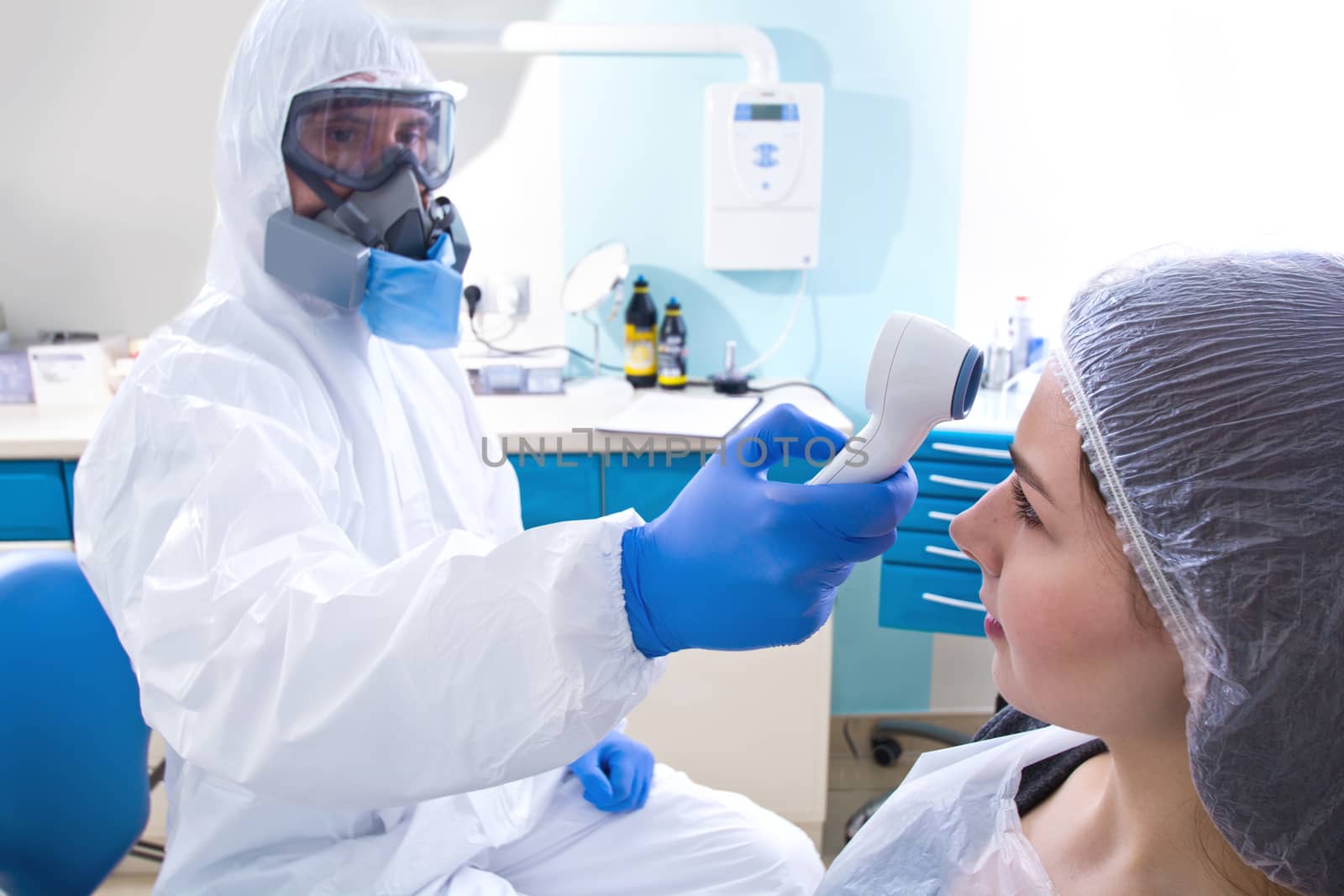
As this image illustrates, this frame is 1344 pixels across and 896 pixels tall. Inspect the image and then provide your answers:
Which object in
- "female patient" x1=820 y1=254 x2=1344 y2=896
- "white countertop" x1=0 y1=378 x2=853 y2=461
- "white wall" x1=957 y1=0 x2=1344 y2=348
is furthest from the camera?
"white wall" x1=957 y1=0 x2=1344 y2=348

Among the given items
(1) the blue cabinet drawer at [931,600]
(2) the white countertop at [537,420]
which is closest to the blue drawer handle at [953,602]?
(1) the blue cabinet drawer at [931,600]

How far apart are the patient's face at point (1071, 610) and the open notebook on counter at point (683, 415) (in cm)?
108

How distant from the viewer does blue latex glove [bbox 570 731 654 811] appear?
1.29m

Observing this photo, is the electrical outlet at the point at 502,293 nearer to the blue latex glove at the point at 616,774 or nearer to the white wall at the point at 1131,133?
the white wall at the point at 1131,133

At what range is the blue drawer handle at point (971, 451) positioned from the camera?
1881mm

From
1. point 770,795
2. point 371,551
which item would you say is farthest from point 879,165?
point 371,551

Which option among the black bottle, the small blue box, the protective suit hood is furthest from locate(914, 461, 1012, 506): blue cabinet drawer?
the small blue box

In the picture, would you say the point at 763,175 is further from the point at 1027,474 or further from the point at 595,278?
the point at 1027,474

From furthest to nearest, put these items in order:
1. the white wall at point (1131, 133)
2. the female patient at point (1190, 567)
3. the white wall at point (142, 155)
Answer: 1. the white wall at point (142, 155)
2. the white wall at point (1131, 133)
3. the female patient at point (1190, 567)

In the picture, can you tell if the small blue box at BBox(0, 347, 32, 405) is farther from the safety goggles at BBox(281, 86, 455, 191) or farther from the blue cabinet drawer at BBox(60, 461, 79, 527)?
the safety goggles at BBox(281, 86, 455, 191)

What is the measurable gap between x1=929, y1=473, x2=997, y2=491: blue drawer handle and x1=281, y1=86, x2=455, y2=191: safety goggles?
114 centimetres

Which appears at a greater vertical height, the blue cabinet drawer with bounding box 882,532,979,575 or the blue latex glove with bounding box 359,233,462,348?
the blue latex glove with bounding box 359,233,462,348

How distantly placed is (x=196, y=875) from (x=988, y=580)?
93cm

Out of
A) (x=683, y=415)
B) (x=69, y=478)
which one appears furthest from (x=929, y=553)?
(x=69, y=478)
